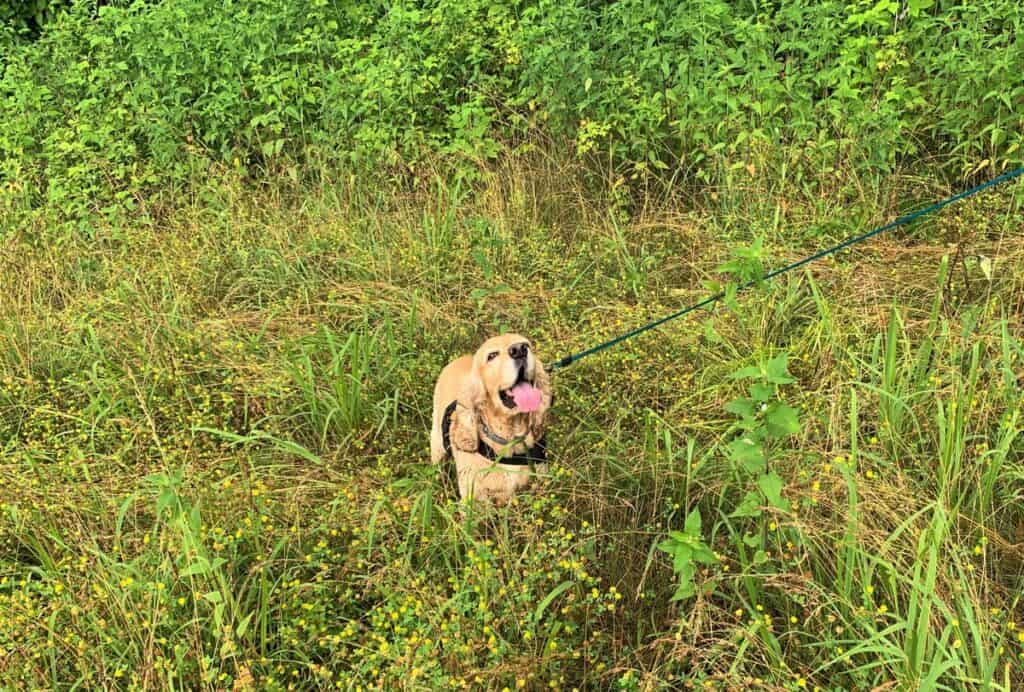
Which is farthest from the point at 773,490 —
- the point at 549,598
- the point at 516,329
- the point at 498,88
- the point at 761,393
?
the point at 498,88

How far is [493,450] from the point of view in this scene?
2916 mm

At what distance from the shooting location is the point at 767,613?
2.44 meters

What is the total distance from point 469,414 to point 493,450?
0.43ft

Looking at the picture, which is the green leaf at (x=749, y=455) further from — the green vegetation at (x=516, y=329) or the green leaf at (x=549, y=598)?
the green leaf at (x=549, y=598)

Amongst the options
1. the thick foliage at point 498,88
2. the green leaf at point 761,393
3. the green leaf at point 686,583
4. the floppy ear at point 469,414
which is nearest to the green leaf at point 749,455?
the green leaf at point 761,393

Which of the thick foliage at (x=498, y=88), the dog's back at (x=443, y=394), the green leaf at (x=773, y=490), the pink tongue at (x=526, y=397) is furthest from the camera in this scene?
the thick foliage at (x=498, y=88)

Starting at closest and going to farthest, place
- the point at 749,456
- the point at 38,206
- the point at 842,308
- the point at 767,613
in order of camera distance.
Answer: the point at 749,456 < the point at 767,613 < the point at 842,308 < the point at 38,206

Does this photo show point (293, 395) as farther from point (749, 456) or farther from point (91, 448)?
point (749, 456)

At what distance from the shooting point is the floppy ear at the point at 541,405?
9.52 feet

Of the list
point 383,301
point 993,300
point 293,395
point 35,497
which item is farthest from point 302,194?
point 993,300

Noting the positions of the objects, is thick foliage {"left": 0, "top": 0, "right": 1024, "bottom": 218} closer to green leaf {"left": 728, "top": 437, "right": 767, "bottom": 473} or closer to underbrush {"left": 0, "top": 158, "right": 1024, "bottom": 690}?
underbrush {"left": 0, "top": 158, "right": 1024, "bottom": 690}

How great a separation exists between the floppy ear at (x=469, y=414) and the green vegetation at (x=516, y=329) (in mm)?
192

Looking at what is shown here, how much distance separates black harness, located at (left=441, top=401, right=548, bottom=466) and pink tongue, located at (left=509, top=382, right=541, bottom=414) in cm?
16

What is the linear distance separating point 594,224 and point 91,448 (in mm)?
2378
